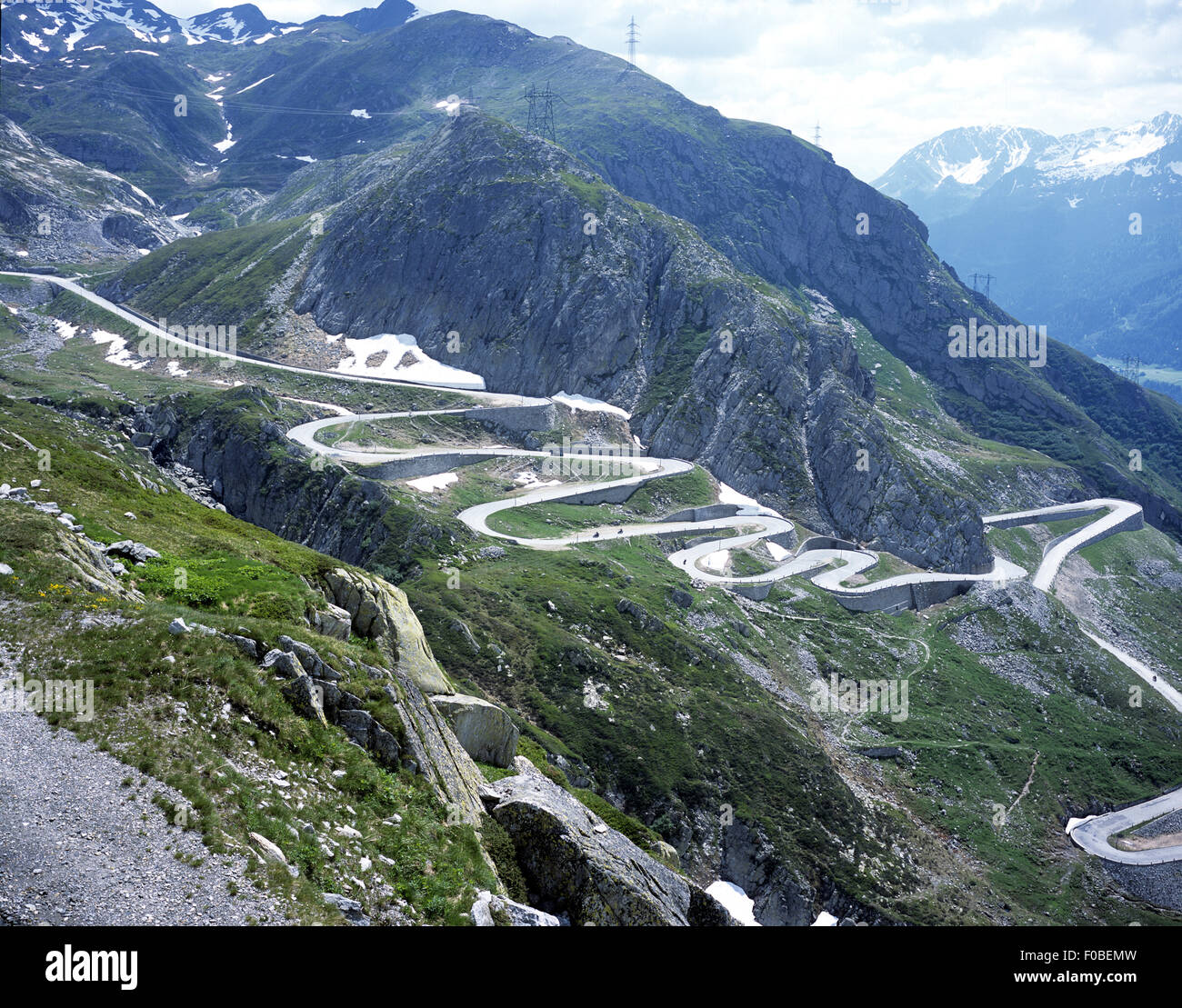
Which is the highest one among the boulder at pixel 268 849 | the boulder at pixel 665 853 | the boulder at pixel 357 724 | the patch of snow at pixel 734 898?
the boulder at pixel 357 724

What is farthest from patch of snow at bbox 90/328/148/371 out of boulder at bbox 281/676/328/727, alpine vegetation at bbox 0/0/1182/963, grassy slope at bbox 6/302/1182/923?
boulder at bbox 281/676/328/727

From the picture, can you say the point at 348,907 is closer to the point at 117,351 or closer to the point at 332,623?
the point at 332,623

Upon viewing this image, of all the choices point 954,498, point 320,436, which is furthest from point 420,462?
point 954,498

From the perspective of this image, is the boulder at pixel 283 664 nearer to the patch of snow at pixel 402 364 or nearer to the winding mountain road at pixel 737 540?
the winding mountain road at pixel 737 540

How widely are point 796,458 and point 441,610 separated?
9818 centimetres

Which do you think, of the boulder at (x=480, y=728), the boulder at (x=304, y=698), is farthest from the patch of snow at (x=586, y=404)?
the boulder at (x=304, y=698)

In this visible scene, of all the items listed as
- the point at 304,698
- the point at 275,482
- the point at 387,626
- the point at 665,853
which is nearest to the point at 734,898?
the point at 665,853

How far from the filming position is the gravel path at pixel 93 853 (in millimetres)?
13500

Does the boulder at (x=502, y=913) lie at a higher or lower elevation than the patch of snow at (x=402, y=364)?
lower

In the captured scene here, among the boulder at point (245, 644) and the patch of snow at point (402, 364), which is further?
the patch of snow at point (402, 364)

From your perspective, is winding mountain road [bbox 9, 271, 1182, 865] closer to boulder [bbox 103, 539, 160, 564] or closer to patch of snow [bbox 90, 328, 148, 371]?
patch of snow [bbox 90, 328, 148, 371]

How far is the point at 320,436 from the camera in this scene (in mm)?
116438

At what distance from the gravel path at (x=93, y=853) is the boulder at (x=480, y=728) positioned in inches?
479
